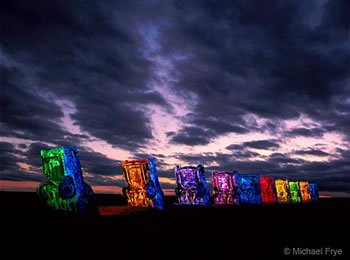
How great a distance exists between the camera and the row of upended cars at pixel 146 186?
541 inches

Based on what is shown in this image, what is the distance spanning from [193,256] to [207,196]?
677 inches

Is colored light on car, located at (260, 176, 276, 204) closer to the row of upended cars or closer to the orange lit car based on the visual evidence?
the row of upended cars

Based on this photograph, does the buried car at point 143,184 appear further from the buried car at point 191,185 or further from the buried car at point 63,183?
the buried car at point 191,185

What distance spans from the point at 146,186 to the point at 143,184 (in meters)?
0.20

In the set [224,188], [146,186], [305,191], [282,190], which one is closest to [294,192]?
[282,190]

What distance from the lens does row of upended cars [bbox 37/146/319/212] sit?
13.7 metres

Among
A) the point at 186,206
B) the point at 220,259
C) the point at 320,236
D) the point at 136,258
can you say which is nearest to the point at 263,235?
the point at 320,236

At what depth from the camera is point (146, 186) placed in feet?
59.0

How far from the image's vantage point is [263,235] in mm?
8641

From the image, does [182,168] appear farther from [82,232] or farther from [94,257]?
[94,257]

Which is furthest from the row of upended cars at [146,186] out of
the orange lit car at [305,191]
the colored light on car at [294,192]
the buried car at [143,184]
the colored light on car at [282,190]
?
the orange lit car at [305,191]

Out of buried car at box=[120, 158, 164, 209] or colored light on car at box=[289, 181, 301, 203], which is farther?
colored light on car at box=[289, 181, 301, 203]

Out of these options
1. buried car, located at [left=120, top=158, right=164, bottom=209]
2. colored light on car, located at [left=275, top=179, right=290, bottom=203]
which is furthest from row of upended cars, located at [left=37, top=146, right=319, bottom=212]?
colored light on car, located at [left=275, top=179, right=290, bottom=203]

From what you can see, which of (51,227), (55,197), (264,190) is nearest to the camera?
(51,227)
